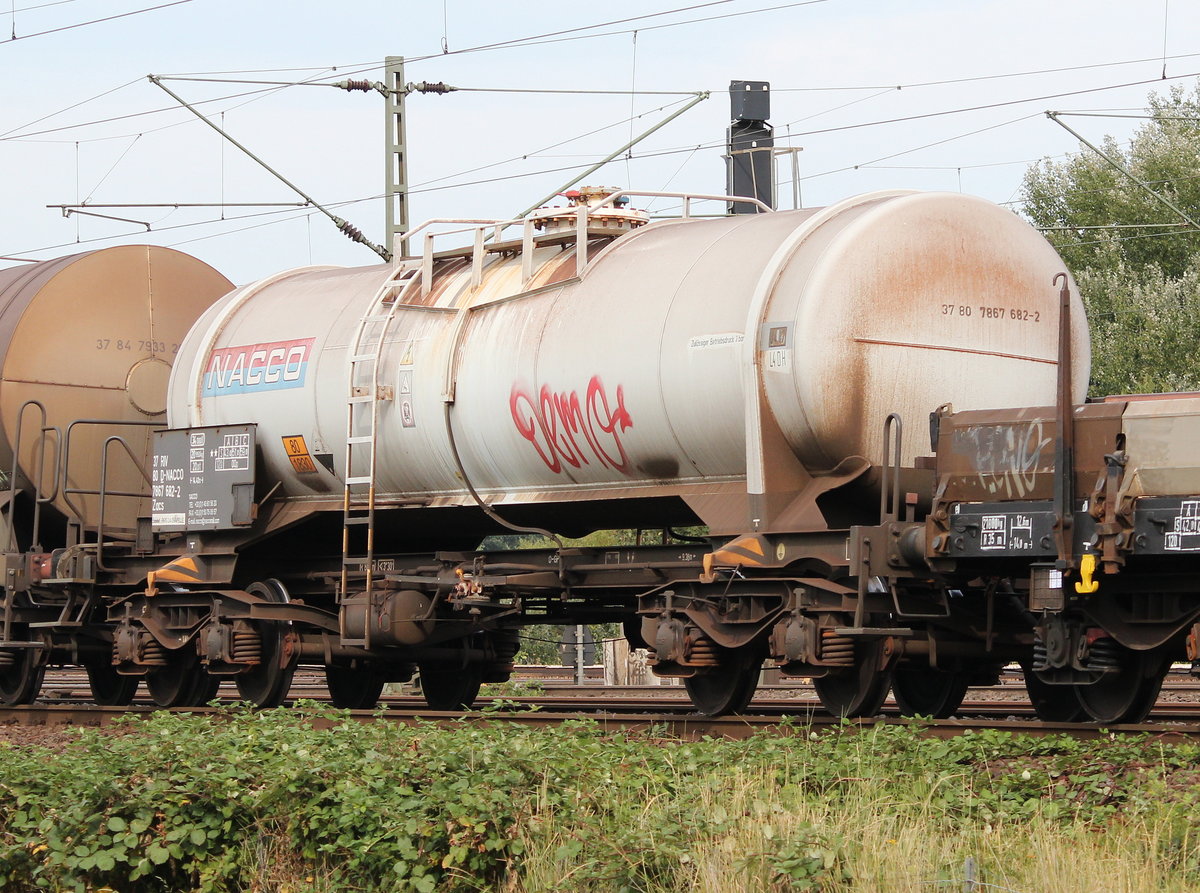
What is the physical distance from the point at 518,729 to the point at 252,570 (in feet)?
19.3

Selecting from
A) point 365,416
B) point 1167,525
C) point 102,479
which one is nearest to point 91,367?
point 102,479

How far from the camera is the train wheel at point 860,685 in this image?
11.3 meters

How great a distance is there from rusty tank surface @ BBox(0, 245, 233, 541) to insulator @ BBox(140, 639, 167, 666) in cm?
140

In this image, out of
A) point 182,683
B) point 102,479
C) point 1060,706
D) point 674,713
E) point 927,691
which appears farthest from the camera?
point 182,683

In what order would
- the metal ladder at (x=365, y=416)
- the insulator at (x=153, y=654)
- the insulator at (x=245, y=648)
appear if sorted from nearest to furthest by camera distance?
the metal ladder at (x=365, y=416) < the insulator at (x=245, y=648) < the insulator at (x=153, y=654)

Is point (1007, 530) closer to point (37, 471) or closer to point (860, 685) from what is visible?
point (860, 685)

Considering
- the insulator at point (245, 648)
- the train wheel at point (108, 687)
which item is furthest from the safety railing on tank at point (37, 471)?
the insulator at point (245, 648)

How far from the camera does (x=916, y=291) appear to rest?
11.3m

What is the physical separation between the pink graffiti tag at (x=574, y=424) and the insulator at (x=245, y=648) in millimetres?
3543

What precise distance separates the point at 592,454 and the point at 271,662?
4288mm

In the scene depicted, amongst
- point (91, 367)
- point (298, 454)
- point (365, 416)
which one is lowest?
point (298, 454)

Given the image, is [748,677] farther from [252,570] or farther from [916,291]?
[252,570]

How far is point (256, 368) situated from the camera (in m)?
14.9

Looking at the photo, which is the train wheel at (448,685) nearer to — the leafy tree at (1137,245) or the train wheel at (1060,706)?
the train wheel at (1060,706)
